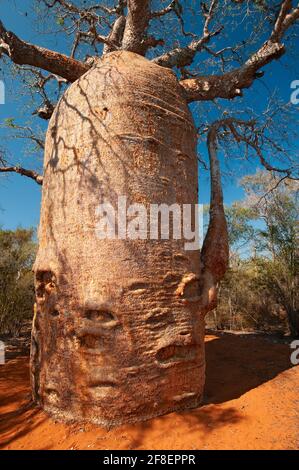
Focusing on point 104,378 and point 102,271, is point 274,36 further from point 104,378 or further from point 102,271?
point 104,378

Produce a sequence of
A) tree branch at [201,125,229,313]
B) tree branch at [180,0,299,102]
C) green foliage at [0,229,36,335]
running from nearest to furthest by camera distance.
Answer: tree branch at [201,125,229,313]
tree branch at [180,0,299,102]
green foliage at [0,229,36,335]

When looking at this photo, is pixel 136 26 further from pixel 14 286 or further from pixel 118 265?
pixel 14 286

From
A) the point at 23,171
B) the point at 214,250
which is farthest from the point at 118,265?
the point at 23,171

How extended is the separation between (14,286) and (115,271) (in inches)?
194

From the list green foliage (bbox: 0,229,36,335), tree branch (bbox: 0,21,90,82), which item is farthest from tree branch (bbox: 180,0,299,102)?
green foliage (bbox: 0,229,36,335)

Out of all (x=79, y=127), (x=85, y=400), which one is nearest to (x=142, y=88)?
(x=79, y=127)

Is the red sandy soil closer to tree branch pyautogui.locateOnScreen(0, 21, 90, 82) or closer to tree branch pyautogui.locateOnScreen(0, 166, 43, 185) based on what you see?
tree branch pyautogui.locateOnScreen(0, 166, 43, 185)

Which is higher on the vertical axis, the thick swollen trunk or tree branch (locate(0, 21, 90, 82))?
tree branch (locate(0, 21, 90, 82))

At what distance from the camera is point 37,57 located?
3227mm

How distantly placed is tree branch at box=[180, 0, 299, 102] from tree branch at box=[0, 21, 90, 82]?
1.21 metres

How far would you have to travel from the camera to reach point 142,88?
8.87 ft

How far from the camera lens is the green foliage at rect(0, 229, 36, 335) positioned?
6.25 meters

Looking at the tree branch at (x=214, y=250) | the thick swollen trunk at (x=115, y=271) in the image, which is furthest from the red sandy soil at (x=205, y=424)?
the tree branch at (x=214, y=250)

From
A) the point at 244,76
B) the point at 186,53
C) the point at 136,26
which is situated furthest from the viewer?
the point at 186,53
